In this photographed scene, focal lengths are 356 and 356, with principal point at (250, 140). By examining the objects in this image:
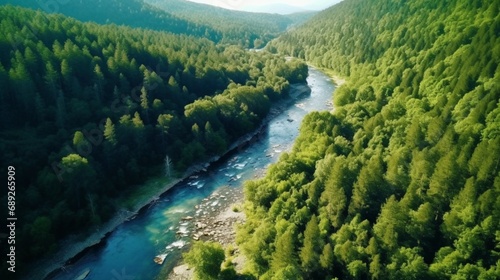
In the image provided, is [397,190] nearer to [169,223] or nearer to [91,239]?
[169,223]

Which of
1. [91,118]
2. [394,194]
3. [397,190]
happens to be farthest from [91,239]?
[397,190]

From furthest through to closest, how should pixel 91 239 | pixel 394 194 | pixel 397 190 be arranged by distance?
1. pixel 91 239
2. pixel 397 190
3. pixel 394 194

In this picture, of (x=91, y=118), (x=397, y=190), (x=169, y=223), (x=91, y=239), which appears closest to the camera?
(x=397, y=190)

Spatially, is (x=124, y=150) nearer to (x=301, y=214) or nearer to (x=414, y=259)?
(x=301, y=214)

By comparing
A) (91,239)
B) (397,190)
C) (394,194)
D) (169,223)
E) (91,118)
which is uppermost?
(91,118)

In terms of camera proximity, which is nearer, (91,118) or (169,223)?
(169,223)

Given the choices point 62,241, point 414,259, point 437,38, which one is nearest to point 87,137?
point 62,241
